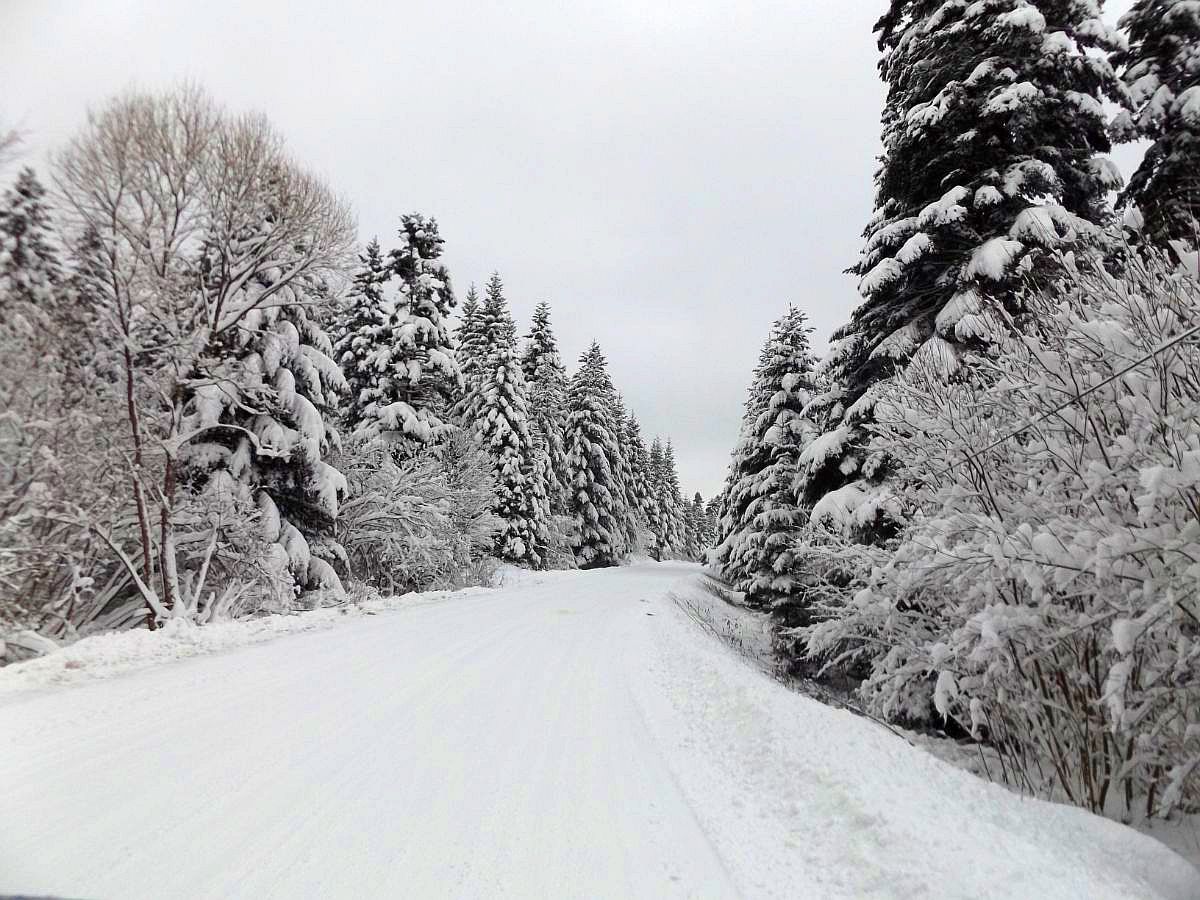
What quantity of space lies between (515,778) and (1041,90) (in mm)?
11447

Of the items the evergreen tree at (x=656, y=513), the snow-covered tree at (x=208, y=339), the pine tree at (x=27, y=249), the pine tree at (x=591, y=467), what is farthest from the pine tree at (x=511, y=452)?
the evergreen tree at (x=656, y=513)

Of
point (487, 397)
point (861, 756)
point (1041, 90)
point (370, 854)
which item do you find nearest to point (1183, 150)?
point (1041, 90)

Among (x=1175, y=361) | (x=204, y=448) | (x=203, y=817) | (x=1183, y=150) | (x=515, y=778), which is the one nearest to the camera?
(x=203, y=817)

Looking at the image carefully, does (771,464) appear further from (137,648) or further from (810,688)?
(137,648)

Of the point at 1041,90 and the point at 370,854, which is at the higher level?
the point at 1041,90

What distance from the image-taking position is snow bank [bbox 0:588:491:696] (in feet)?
17.5

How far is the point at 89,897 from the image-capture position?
2324 mm

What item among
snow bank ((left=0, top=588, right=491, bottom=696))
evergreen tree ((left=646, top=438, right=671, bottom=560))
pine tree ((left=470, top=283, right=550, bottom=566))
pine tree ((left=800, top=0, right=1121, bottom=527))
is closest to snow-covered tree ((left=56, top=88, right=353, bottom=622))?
snow bank ((left=0, top=588, right=491, bottom=696))

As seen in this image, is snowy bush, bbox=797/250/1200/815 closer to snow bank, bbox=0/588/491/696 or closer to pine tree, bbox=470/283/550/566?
snow bank, bbox=0/588/491/696

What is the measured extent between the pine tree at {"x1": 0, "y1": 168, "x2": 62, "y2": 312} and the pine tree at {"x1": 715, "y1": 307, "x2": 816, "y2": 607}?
15164mm

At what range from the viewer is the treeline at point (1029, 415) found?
3.22 metres

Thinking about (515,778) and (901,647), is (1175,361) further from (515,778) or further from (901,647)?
(515,778)

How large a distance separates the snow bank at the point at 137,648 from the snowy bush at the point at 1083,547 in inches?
292

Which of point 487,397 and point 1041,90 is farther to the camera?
point 487,397
